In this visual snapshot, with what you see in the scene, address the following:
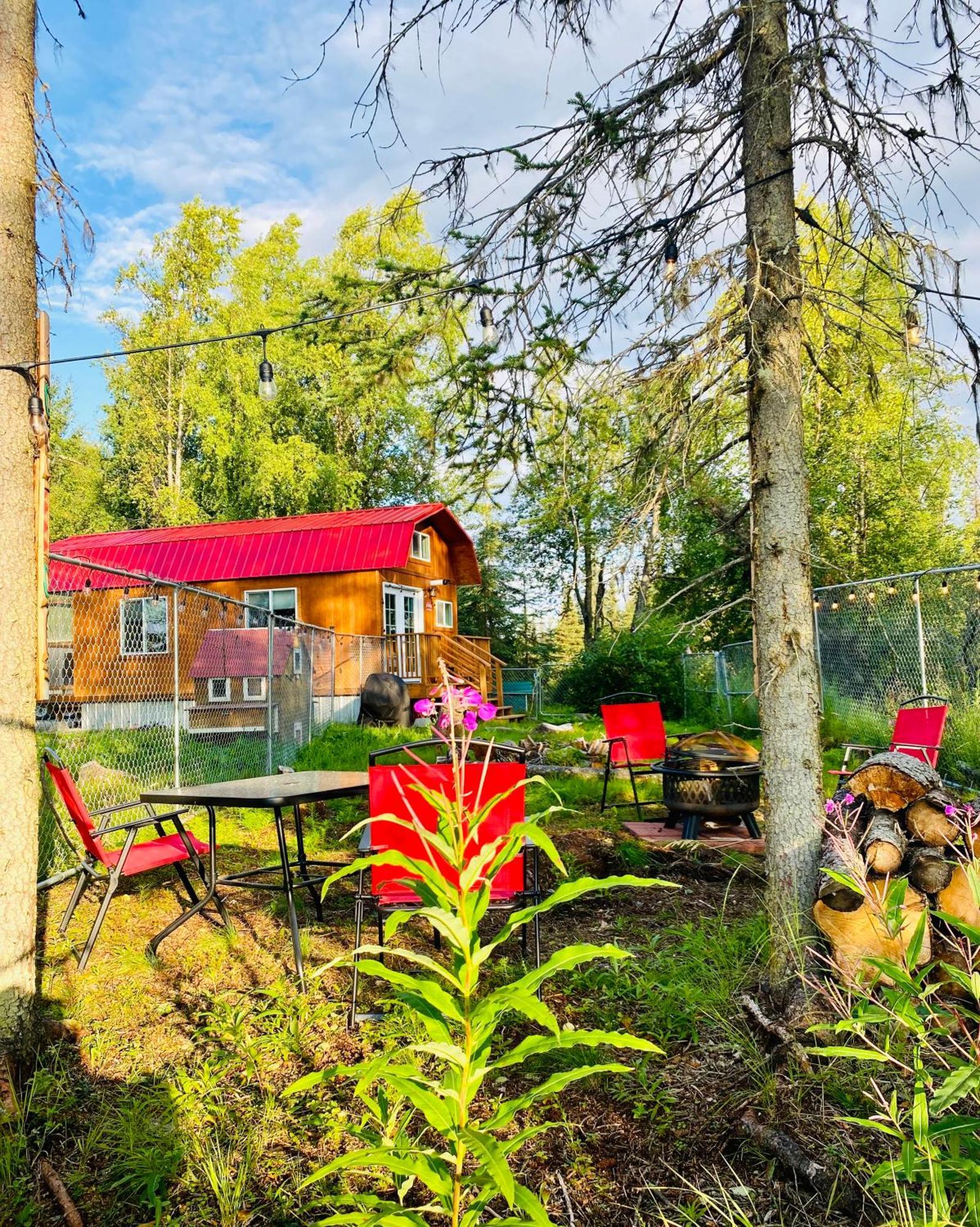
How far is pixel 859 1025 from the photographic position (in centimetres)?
150

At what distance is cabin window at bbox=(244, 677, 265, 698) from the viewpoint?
11.3 meters

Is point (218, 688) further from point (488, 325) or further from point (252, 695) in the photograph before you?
point (488, 325)

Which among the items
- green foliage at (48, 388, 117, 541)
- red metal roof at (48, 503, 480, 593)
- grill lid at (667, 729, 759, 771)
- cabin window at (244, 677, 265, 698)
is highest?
green foliage at (48, 388, 117, 541)

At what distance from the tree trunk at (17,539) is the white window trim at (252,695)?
773 centimetres

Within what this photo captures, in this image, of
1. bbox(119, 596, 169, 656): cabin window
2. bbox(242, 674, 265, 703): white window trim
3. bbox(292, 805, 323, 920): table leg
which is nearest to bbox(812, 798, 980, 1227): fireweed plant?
bbox(292, 805, 323, 920): table leg

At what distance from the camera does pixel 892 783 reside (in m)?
3.17

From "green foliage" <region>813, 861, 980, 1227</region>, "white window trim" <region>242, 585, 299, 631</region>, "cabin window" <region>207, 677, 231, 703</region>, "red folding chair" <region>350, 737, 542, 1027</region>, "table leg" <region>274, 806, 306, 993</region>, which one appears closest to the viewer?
"green foliage" <region>813, 861, 980, 1227</region>

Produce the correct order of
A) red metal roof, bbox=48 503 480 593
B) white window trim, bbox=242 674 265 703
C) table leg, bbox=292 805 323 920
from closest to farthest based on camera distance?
table leg, bbox=292 805 323 920
white window trim, bbox=242 674 265 703
red metal roof, bbox=48 503 480 593

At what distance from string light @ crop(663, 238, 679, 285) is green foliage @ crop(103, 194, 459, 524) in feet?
65.0

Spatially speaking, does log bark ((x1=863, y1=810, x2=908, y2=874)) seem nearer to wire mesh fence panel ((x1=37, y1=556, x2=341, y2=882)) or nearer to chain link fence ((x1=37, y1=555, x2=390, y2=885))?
wire mesh fence panel ((x1=37, y1=556, x2=341, y2=882))

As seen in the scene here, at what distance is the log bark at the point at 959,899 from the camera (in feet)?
9.18

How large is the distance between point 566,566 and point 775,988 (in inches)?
1099

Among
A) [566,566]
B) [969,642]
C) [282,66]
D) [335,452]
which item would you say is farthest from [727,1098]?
[335,452]

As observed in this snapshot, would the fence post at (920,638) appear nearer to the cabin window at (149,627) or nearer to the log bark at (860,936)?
the log bark at (860,936)
